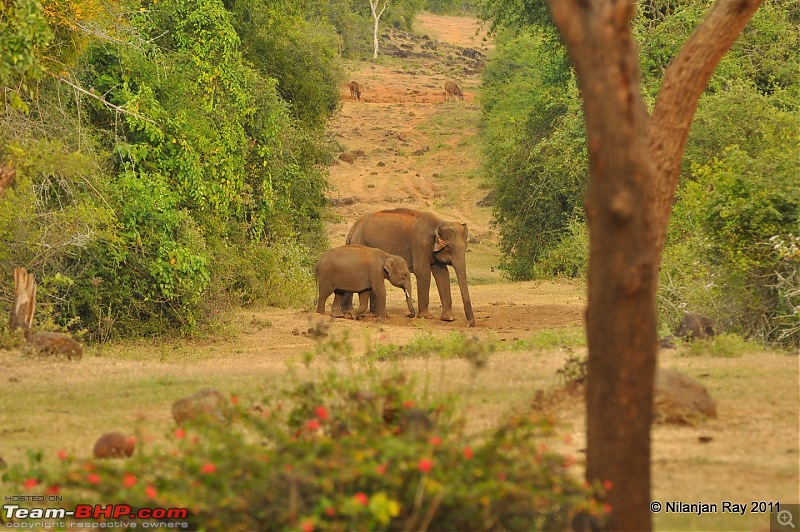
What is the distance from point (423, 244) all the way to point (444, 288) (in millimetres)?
994

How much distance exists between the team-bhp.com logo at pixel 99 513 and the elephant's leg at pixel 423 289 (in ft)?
51.3

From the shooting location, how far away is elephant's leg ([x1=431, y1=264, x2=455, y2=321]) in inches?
842

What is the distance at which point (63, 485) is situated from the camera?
17.1ft

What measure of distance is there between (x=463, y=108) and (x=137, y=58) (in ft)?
144

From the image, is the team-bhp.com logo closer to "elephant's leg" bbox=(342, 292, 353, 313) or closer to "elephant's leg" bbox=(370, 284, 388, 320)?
"elephant's leg" bbox=(370, 284, 388, 320)

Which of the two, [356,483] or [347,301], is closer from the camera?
[356,483]

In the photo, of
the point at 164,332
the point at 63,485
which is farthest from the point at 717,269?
the point at 63,485

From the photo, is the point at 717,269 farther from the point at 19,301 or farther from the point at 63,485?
the point at 63,485

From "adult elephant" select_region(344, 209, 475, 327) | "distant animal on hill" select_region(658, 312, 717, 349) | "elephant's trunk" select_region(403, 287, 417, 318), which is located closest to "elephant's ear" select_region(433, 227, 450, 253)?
"adult elephant" select_region(344, 209, 475, 327)

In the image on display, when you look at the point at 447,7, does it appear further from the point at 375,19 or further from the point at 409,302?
the point at 409,302

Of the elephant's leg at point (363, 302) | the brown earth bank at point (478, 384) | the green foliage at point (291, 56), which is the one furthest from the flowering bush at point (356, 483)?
the green foliage at point (291, 56)

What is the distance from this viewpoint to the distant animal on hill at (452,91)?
61.9m

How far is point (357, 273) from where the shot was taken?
2070 cm

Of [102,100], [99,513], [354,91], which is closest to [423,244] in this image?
[102,100]
